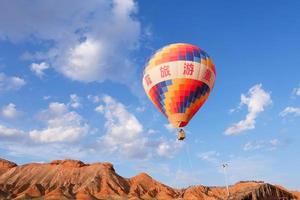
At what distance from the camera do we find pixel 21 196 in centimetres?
14362

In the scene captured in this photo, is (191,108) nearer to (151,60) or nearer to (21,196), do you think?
(151,60)

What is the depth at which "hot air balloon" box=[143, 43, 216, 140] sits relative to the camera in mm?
41125

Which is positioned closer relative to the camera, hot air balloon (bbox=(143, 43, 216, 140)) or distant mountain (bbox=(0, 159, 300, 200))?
hot air balloon (bbox=(143, 43, 216, 140))

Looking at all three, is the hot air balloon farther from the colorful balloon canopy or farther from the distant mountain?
the distant mountain

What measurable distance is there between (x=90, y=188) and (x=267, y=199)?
120786 millimetres

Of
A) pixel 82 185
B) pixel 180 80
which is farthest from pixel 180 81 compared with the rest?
pixel 82 185

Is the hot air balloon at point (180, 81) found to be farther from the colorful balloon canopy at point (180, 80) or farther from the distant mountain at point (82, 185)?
the distant mountain at point (82, 185)

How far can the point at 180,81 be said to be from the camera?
41062 mm

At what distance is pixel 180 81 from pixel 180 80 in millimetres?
100

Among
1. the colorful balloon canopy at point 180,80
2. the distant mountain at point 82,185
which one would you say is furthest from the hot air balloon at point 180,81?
the distant mountain at point 82,185

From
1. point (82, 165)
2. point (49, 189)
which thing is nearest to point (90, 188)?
point (49, 189)

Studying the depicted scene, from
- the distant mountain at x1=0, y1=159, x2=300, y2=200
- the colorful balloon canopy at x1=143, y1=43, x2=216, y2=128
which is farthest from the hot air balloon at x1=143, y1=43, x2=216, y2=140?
the distant mountain at x1=0, y1=159, x2=300, y2=200

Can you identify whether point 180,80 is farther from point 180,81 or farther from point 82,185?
point 82,185

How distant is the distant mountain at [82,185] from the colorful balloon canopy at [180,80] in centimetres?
10330
